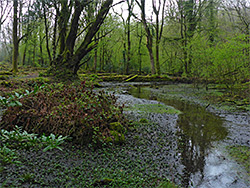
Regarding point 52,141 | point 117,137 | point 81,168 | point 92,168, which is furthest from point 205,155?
point 52,141

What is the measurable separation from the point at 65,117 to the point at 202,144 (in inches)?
128

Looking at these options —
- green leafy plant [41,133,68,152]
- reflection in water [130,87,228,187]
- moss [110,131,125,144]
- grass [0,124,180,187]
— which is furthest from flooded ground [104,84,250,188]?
green leafy plant [41,133,68,152]

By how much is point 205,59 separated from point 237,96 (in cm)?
306

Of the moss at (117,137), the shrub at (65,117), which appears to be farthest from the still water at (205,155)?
the shrub at (65,117)

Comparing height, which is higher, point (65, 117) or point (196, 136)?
point (65, 117)

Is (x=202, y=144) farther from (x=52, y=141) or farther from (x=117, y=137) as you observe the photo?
(x=52, y=141)

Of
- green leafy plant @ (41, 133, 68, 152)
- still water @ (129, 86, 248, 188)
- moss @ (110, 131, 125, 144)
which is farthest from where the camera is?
moss @ (110, 131, 125, 144)

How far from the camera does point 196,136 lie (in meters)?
4.94

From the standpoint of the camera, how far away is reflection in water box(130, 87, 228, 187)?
342 centimetres

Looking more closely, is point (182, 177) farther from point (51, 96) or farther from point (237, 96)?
point (237, 96)

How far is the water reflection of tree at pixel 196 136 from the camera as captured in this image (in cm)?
348

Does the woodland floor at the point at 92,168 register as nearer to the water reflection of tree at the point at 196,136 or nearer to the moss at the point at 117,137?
the moss at the point at 117,137

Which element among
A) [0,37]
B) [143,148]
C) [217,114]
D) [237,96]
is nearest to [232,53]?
[237,96]

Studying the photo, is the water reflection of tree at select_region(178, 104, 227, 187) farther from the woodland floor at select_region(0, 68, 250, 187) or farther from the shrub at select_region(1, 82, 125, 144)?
the shrub at select_region(1, 82, 125, 144)
